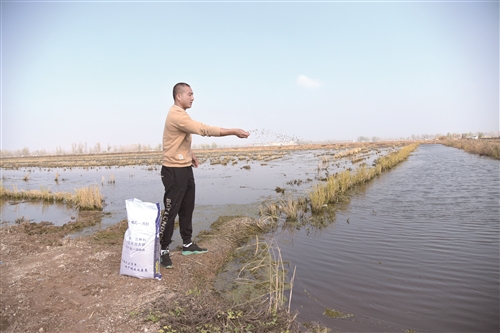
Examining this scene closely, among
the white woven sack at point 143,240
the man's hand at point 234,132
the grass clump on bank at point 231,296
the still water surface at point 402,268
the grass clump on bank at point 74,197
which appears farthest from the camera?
the grass clump on bank at point 74,197

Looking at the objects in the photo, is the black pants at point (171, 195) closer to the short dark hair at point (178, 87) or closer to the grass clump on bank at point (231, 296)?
the grass clump on bank at point (231, 296)

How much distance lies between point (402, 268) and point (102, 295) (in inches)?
149

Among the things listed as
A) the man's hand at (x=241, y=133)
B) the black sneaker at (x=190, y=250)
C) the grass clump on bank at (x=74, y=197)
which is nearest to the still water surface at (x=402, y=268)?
the black sneaker at (x=190, y=250)

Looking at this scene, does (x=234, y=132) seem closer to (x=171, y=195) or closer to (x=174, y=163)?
(x=174, y=163)

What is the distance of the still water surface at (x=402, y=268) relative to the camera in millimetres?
2871

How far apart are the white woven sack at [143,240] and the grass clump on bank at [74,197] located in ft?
24.8

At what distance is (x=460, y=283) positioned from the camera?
3500 millimetres

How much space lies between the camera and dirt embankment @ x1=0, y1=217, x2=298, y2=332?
7.45 ft

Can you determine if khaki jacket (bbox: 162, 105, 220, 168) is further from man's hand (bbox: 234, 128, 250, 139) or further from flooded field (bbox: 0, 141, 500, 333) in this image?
flooded field (bbox: 0, 141, 500, 333)

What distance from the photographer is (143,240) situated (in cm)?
303

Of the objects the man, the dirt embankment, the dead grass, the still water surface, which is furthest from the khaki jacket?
the dead grass

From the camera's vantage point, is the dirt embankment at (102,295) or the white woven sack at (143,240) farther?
the white woven sack at (143,240)

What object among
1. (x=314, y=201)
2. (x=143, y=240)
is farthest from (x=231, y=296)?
(x=314, y=201)

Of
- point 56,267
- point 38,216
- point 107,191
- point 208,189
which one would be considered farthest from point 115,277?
point 107,191
